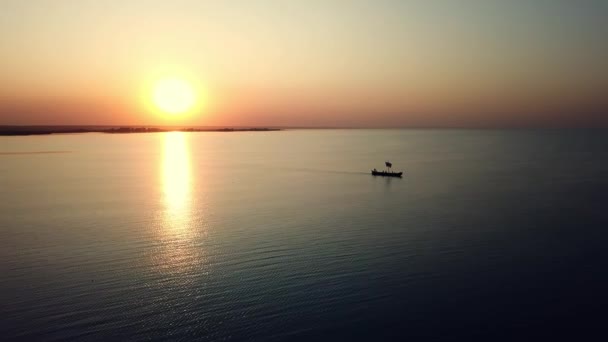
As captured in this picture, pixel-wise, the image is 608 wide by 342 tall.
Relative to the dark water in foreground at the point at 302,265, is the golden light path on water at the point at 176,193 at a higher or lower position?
higher

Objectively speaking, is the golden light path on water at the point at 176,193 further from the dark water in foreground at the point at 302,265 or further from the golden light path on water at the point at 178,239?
the dark water in foreground at the point at 302,265

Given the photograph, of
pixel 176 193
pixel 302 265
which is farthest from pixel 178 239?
pixel 176 193

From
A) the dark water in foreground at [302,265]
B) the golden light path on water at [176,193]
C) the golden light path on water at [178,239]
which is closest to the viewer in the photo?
the dark water in foreground at [302,265]

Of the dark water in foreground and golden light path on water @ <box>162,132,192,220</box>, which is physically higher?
golden light path on water @ <box>162,132,192,220</box>

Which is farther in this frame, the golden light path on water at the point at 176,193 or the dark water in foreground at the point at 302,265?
the golden light path on water at the point at 176,193

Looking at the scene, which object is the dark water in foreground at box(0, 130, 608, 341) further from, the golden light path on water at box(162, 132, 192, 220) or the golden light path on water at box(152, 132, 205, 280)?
the golden light path on water at box(162, 132, 192, 220)

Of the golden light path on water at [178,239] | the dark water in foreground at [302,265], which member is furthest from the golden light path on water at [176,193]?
the dark water in foreground at [302,265]

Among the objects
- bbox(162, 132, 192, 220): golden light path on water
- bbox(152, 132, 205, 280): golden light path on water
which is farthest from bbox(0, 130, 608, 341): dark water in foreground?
bbox(162, 132, 192, 220): golden light path on water

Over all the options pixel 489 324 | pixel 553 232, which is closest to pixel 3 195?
pixel 489 324

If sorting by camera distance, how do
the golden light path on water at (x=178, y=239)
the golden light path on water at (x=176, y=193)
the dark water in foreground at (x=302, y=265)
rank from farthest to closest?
1. the golden light path on water at (x=176, y=193)
2. the golden light path on water at (x=178, y=239)
3. the dark water in foreground at (x=302, y=265)
